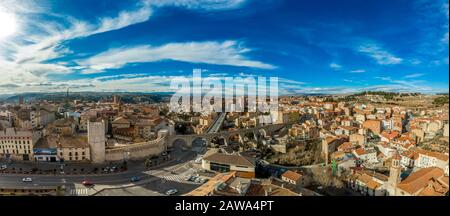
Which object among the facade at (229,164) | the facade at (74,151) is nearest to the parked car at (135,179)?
the facade at (229,164)

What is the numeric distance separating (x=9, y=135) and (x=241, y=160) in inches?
181

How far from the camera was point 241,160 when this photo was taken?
193 inches

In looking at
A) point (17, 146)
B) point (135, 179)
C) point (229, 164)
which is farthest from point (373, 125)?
point (17, 146)

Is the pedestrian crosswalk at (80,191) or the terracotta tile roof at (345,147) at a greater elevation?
the terracotta tile roof at (345,147)

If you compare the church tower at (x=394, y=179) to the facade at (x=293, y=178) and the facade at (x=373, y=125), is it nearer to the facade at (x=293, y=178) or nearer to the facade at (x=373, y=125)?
the facade at (x=293, y=178)

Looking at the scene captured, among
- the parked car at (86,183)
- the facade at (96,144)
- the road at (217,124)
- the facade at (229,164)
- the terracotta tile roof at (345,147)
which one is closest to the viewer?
the parked car at (86,183)

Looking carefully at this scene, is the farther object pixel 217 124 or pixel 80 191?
pixel 217 124

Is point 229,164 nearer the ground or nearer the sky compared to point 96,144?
nearer the ground

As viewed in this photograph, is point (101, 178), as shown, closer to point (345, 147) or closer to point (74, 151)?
point (74, 151)

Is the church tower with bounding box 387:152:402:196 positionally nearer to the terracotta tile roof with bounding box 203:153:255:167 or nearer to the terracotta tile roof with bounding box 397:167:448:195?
the terracotta tile roof with bounding box 397:167:448:195

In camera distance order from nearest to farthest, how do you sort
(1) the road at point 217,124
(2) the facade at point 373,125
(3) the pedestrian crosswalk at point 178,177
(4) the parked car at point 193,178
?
1. (4) the parked car at point 193,178
2. (3) the pedestrian crosswalk at point 178,177
3. (1) the road at point 217,124
4. (2) the facade at point 373,125

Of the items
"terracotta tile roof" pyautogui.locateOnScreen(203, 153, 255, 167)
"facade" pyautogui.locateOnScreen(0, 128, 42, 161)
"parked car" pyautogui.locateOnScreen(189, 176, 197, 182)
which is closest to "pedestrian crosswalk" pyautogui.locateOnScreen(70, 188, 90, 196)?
"parked car" pyautogui.locateOnScreen(189, 176, 197, 182)
